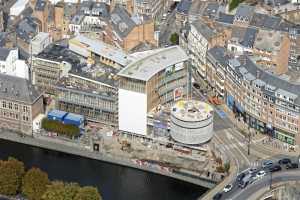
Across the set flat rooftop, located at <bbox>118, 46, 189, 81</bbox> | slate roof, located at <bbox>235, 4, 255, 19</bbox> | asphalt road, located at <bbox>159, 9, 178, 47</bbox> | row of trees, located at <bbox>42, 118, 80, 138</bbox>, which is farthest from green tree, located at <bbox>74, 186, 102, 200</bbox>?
slate roof, located at <bbox>235, 4, 255, 19</bbox>

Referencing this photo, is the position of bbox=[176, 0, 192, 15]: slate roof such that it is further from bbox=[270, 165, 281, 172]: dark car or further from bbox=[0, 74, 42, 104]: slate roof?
bbox=[270, 165, 281, 172]: dark car

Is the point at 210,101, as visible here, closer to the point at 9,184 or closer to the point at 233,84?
the point at 233,84

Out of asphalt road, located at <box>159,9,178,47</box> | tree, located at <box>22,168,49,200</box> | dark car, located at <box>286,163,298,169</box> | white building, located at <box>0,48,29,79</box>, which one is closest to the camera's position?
tree, located at <box>22,168,49,200</box>

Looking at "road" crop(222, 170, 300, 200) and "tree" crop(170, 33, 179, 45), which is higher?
"tree" crop(170, 33, 179, 45)

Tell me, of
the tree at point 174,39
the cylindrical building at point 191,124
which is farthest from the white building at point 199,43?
the cylindrical building at point 191,124

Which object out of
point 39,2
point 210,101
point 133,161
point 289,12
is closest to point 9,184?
point 133,161

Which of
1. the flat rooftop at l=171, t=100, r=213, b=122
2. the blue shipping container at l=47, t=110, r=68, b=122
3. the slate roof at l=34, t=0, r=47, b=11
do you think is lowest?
the blue shipping container at l=47, t=110, r=68, b=122

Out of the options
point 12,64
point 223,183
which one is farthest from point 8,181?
point 12,64
